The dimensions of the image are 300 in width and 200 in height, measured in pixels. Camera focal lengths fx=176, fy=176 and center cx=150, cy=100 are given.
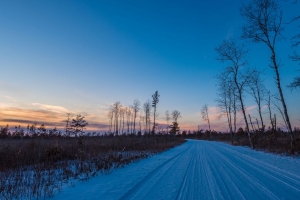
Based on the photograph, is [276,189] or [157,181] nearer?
[276,189]

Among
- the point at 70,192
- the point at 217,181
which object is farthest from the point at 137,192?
the point at 217,181

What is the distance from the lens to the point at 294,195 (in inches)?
165

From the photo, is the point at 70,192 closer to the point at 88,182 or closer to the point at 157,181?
the point at 88,182

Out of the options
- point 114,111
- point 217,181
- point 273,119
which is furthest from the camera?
point 114,111

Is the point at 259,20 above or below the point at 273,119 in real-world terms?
above

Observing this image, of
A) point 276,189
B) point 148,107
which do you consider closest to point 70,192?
point 276,189

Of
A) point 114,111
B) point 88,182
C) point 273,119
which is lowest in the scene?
point 88,182

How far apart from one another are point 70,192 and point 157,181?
8.37 ft

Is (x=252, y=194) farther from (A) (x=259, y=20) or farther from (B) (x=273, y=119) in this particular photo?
(B) (x=273, y=119)

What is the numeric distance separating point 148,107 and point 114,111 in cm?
1873

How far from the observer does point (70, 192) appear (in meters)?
4.87

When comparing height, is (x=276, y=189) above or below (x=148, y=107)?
below

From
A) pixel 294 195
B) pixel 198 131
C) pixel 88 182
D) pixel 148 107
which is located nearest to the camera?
pixel 294 195

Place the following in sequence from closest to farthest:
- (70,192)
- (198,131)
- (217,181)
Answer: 1. (70,192)
2. (217,181)
3. (198,131)
